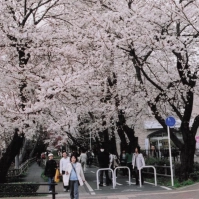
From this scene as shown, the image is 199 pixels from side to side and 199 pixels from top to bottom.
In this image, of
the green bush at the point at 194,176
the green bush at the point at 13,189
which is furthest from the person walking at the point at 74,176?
the green bush at the point at 194,176

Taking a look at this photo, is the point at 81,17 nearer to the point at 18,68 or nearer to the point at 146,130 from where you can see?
the point at 18,68

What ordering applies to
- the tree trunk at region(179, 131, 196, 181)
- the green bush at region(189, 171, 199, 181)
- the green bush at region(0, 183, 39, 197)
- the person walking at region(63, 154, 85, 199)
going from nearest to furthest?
the person walking at region(63, 154, 85, 199), the green bush at region(0, 183, 39, 197), the green bush at region(189, 171, 199, 181), the tree trunk at region(179, 131, 196, 181)

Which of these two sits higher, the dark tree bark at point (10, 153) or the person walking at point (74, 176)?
the dark tree bark at point (10, 153)

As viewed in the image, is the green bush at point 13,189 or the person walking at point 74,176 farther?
the green bush at point 13,189

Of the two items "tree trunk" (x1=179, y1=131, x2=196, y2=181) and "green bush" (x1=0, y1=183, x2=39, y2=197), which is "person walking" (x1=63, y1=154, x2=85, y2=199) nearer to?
"green bush" (x1=0, y1=183, x2=39, y2=197)

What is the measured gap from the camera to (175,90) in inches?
587

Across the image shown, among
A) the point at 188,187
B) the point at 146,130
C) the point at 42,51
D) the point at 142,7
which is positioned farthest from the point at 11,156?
the point at 146,130

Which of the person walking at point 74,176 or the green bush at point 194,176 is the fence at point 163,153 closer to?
the green bush at point 194,176

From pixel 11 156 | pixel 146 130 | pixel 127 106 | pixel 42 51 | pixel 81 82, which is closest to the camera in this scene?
pixel 81 82

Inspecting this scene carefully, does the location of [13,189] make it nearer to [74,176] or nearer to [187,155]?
[74,176]

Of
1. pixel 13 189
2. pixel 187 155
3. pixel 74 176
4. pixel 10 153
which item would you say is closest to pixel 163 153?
pixel 187 155

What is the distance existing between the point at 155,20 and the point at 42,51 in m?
4.59

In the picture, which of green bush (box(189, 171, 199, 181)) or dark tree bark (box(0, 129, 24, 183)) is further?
dark tree bark (box(0, 129, 24, 183))

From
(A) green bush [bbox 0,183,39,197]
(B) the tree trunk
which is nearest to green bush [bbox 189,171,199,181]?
(B) the tree trunk
